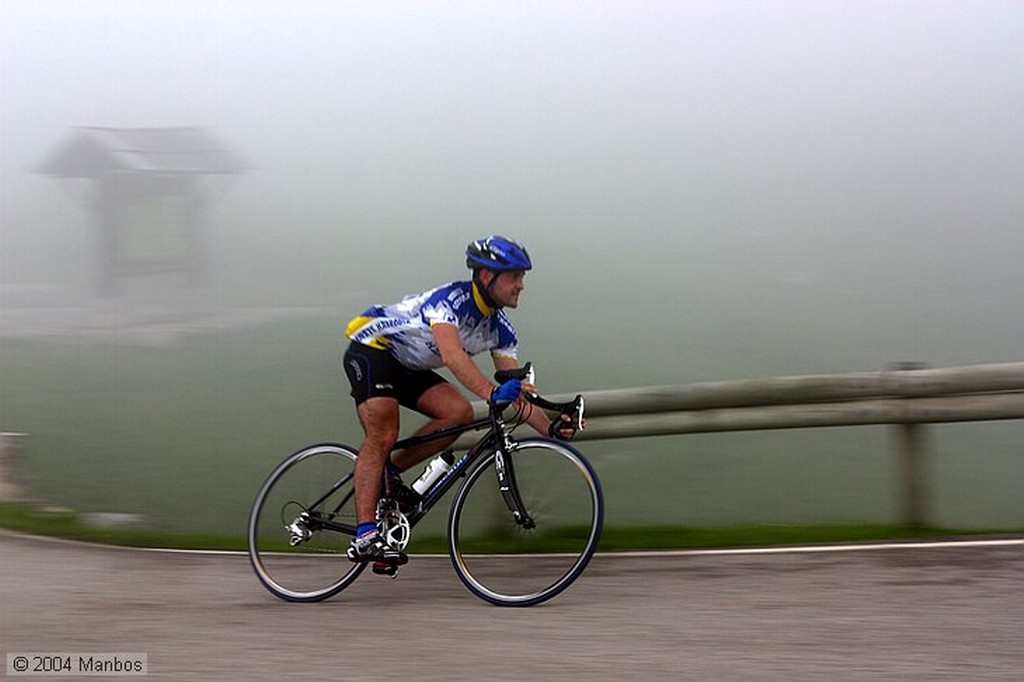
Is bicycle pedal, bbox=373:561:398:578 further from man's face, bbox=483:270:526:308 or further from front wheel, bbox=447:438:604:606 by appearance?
man's face, bbox=483:270:526:308

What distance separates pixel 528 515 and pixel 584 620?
0.75m

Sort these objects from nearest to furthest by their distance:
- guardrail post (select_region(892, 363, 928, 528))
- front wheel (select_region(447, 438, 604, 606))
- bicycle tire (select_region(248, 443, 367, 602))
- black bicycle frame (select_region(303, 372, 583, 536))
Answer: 1. front wheel (select_region(447, 438, 604, 606))
2. black bicycle frame (select_region(303, 372, 583, 536))
3. bicycle tire (select_region(248, 443, 367, 602))
4. guardrail post (select_region(892, 363, 928, 528))

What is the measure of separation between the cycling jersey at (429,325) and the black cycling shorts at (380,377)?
38 millimetres

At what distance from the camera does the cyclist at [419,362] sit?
632 cm

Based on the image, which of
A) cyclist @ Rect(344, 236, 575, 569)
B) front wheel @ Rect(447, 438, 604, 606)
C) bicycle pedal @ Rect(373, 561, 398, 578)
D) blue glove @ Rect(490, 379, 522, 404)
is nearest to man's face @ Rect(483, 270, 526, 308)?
cyclist @ Rect(344, 236, 575, 569)

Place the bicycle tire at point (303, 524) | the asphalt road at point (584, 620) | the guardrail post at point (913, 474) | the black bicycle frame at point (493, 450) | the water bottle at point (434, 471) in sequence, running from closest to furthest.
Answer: the asphalt road at point (584, 620) < the black bicycle frame at point (493, 450) < the water bottle at point (434, 471) < the bicycle tire at point (303, 524) < the guardrail post at point (913, 474)

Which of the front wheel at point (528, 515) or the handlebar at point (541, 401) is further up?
the handlebar at point (541, 401)

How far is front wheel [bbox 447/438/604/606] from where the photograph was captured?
6.27m

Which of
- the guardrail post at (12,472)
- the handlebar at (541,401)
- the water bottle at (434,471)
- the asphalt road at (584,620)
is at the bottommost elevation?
the asphalt road at (584,620)

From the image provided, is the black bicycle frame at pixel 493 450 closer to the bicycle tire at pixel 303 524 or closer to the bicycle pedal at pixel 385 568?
the bicycle tire at pixel 303 524

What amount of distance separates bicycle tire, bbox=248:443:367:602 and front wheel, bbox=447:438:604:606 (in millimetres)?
671

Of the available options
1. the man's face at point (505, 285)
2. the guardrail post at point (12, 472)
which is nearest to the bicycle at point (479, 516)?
the man's face at point (505, 285)

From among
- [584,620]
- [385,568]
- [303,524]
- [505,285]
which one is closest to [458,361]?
[505,285]

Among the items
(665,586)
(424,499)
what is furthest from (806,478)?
(424,499)
